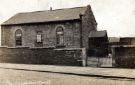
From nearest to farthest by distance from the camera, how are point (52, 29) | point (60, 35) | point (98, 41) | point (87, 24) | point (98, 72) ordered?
point (98, 72) < point (60, 35) < point (52, 29) < point (87, 24) < point (98, 41)

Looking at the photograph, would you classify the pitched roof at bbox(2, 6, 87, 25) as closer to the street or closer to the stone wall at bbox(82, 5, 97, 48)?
the stone wall at bbox(82, 5, 97, 48)

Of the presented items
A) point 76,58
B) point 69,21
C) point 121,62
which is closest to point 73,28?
point 69,21

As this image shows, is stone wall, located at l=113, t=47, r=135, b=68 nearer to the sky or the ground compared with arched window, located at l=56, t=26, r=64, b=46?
nearer to the ground

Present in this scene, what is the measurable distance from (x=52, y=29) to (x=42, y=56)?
9056 mm

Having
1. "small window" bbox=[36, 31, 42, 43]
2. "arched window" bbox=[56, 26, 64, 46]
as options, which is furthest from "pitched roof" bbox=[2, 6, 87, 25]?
"small window" bbox=[36, 31, 42, 43]

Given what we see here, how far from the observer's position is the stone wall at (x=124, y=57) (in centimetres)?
2105

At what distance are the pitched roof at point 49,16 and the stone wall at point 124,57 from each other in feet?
40.8

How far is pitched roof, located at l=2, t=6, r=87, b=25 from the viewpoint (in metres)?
35.2

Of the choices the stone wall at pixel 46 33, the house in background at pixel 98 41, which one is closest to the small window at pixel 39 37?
the stone wall at pixel 46 33

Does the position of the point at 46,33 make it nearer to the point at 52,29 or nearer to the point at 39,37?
the point at 52,29

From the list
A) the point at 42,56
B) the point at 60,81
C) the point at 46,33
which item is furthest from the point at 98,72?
the point at 46,33

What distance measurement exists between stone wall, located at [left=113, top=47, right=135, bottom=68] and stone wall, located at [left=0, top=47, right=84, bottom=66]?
3324 millimetres

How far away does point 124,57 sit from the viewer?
21.4 m

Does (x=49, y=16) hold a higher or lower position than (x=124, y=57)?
higher
